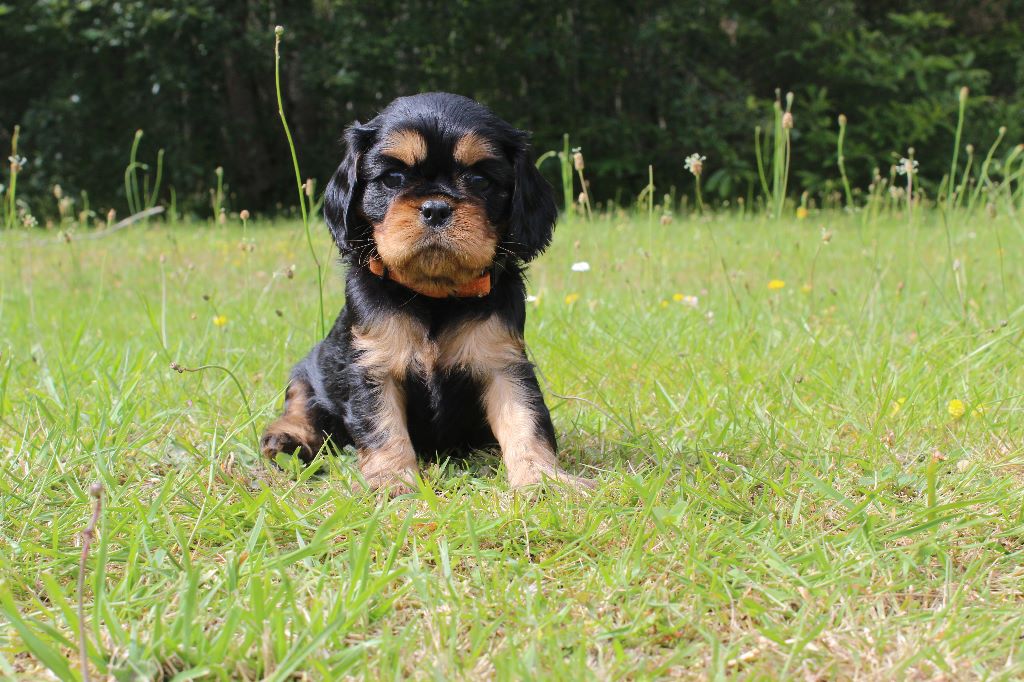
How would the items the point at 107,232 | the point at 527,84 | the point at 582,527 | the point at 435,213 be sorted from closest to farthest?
the point at 582,527 → the point at 435,213 → the point at 107,232 → the point at 527,84

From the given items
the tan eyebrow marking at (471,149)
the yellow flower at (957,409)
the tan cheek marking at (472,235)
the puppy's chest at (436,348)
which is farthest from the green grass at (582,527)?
the tan eyebrow marking at (471,149)

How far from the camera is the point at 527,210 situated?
9.09ft

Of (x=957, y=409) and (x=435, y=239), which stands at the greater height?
(x=435, y=239)

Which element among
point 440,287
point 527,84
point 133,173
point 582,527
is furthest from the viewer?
point 527,84

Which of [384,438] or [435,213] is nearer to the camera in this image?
[435,213]

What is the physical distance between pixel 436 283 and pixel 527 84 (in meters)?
12.4

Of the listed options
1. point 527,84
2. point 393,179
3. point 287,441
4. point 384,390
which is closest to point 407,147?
point 393,179

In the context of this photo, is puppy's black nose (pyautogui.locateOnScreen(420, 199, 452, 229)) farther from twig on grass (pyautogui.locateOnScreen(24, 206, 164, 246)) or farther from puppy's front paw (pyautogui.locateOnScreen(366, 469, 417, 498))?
twig on grass (pyautogui.locateOnScreen(24, 206, 164, 246))

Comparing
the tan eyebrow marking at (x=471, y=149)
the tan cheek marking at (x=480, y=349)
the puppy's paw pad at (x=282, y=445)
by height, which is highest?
the tan eyebrow marking at (x=471, y=149)

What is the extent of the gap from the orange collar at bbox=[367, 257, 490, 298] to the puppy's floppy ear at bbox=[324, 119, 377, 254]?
15 cm

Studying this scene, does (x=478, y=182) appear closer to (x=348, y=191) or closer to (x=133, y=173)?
(x=348, y=191)

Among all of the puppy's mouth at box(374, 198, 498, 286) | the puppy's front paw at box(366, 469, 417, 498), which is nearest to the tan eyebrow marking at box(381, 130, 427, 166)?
the puppy's mouth at box(374, 198, 498, 286)

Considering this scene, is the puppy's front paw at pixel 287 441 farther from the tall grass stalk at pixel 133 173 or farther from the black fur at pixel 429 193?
the tall grass stalk at pixel 133 173

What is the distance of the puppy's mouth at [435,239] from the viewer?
2424 mm
